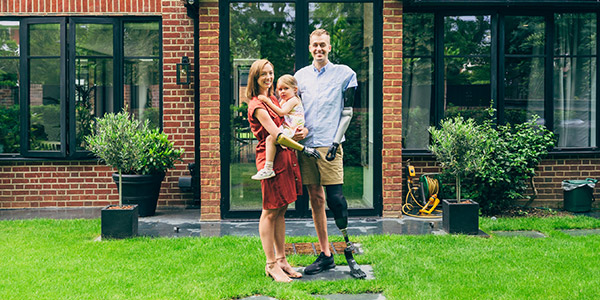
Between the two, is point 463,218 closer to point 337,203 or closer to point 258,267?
point 337,203

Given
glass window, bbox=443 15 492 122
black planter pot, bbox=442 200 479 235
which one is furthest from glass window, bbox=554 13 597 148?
black planter pot, bbox=442 200 479 235

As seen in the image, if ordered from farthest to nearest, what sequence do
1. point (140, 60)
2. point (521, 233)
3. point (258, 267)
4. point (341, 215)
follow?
point (140, 60) < point (521, 233) < point (258, 267) < point (341, 215)

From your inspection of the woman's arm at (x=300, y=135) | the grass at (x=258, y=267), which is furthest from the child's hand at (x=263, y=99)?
the grass at (x=258, y=267)

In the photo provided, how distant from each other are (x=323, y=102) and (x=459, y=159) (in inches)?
95.5

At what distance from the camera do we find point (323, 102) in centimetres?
485

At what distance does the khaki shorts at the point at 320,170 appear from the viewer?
479 cm

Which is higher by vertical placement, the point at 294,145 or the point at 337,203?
the point at 294,145

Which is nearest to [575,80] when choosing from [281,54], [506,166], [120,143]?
[506,166]

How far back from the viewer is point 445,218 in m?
6.44

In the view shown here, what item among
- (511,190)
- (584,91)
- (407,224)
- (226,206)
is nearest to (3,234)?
(226,206)

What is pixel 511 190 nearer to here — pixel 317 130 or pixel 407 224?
pixel 407 224

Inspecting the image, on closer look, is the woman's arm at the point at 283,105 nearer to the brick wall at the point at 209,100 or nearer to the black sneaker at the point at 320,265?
the black sneaker at the point at 320,265

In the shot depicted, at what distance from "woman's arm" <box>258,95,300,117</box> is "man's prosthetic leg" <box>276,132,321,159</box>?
206 mm

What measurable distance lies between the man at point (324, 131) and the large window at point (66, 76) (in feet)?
13.7
